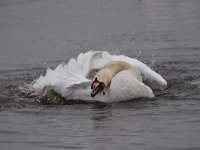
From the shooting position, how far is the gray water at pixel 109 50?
32.0ft

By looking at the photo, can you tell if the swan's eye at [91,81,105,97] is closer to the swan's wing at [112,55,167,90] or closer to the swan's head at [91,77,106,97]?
the swan's head at [91,77,106,97]

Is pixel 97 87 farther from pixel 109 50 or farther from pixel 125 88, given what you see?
pixel 109 50

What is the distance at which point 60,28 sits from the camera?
21.0 meters

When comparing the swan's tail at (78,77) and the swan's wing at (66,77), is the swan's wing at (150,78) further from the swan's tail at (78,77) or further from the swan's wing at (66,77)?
the swan's wing at (66,77)

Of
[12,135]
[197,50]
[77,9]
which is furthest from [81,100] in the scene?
[77,9]

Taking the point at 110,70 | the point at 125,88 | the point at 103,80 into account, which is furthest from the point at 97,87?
the point at 110,70

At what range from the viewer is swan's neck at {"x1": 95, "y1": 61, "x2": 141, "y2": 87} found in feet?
37.4

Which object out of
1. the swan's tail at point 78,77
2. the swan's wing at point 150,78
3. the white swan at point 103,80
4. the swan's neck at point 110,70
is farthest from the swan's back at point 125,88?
the swan's wing at point 150,78

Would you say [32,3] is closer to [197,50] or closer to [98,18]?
[98,18]

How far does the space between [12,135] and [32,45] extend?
856 cm

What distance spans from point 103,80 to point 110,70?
47cm

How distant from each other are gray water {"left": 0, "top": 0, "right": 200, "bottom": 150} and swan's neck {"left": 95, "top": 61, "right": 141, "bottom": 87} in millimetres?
417

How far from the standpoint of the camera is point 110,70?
464 inches

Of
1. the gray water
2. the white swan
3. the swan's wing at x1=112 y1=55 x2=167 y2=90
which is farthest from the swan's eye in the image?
the swan's wing at x1=112 y1=55 x2=167 y2=90
